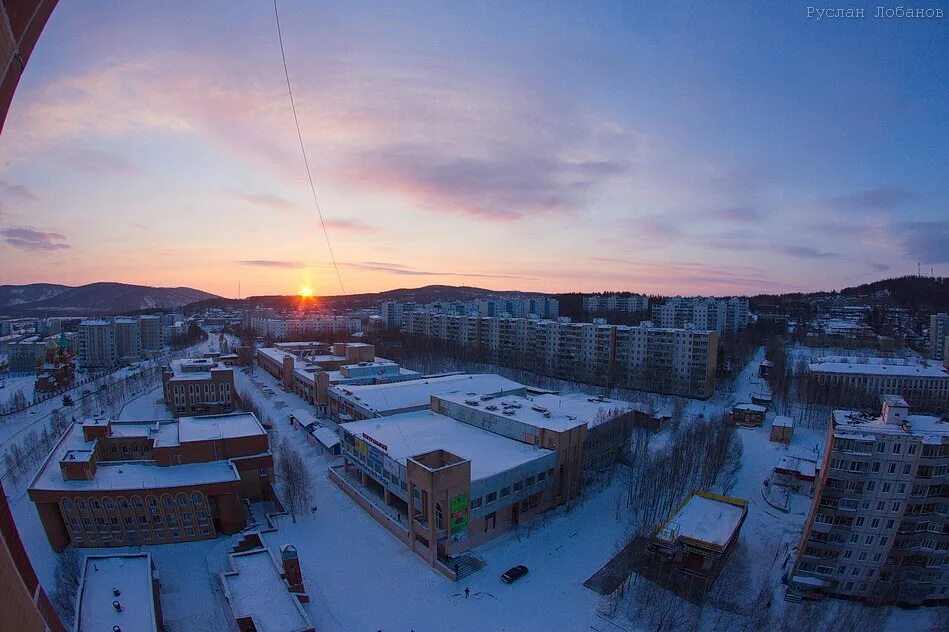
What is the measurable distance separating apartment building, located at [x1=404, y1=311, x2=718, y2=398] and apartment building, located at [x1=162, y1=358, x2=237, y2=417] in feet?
63.2

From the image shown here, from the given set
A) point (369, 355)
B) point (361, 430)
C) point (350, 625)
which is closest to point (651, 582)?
point (350, 625)

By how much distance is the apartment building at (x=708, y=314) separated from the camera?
43.8m

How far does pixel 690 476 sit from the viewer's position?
14.7 metres

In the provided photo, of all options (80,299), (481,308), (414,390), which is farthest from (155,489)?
(80,299)

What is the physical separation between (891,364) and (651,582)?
89.3 feet

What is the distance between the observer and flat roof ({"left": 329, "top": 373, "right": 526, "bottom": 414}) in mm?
19547

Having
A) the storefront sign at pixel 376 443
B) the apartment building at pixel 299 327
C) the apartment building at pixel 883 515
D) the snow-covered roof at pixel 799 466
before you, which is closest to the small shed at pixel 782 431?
the snow-covered roof at pixel 799 466

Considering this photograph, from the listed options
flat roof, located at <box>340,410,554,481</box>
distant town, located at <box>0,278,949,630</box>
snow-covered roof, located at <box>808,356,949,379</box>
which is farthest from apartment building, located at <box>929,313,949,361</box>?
flat roof, located at <box>340,410,554,481</box>

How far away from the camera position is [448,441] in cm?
1505

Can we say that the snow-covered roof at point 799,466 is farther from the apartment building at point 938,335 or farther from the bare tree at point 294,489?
the apartment building at point 938,335

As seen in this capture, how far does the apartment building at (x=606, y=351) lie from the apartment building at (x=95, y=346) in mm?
28650

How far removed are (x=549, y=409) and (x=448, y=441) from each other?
4.37m

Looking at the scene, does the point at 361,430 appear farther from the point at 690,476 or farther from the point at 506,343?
the point at 506,343

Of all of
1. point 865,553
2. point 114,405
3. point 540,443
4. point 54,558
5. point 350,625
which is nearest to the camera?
point 350,625
